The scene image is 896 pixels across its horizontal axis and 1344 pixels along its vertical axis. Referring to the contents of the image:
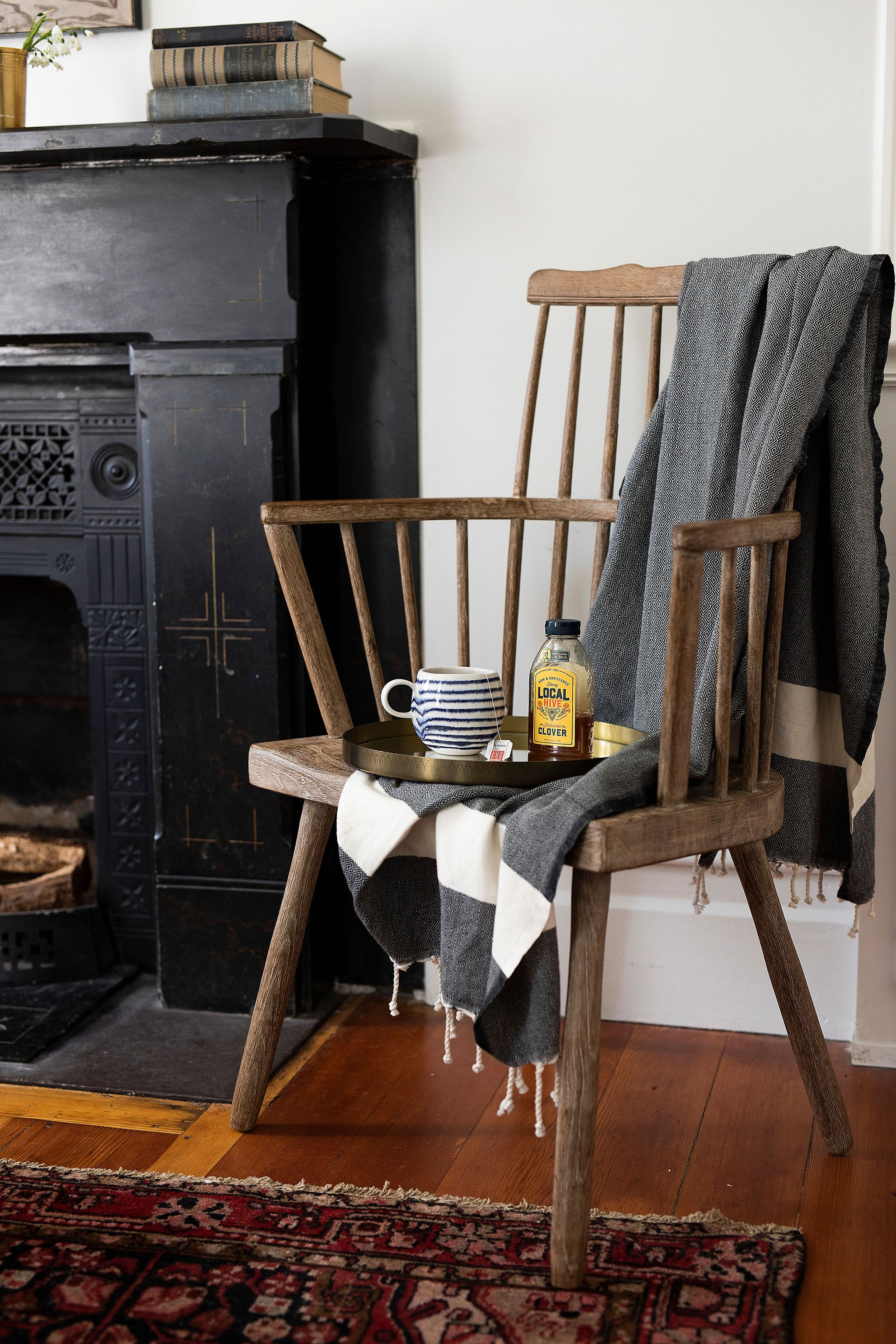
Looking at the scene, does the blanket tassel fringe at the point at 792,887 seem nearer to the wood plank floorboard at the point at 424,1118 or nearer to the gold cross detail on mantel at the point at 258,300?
the wood plank floorboard at the point at 424,1118

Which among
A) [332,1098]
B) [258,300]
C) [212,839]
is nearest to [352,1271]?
[332,1098]

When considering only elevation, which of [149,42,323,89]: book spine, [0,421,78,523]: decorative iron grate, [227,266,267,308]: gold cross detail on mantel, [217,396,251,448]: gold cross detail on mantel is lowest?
[0,421,78,523]: decorative iron grate

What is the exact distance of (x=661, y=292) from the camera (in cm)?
161

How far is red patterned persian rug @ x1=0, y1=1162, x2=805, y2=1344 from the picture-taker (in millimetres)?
1155

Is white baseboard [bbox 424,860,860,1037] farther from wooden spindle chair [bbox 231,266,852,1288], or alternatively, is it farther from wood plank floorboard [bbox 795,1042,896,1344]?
wooden spindle chair [bbox 231,266,852,1288]

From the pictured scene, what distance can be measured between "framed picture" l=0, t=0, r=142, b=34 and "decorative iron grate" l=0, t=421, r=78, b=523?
581mm

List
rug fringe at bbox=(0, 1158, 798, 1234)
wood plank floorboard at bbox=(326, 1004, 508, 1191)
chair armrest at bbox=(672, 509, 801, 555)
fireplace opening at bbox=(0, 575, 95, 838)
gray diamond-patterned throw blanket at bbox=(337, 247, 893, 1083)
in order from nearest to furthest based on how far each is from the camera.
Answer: chair armrest at bbox=(672, 509, 801, 555) < gray diamond-patterned throw blanket at bbox=(337, 247, 893, 1083) < rug fringe at bbox=(0, 1158, 798, 1234) < wood plank floorboard at bbox=(326, 1004, 508, 1191) < fireplace opening at bbox=(0, 575, 95, 838)

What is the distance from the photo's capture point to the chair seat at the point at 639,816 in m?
1.15

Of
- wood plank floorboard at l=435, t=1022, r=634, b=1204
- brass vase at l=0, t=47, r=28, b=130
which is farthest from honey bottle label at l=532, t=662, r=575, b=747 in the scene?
brass vase at l=0, t=47, r=28, b=130

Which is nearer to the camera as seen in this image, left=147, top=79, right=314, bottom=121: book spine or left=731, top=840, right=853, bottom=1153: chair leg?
left=731, top=840, right=853, bottom=1153: chair leg

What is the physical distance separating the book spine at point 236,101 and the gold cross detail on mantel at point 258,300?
20 cm

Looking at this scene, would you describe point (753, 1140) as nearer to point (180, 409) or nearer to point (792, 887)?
point (792, 887)

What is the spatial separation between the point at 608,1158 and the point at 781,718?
0.55 metres

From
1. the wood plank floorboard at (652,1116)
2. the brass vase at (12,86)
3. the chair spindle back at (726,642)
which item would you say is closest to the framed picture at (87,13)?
the brass vase at (12,86)
